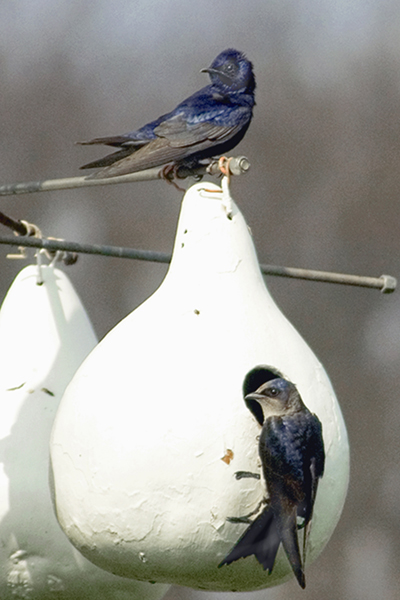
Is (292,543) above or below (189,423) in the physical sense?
below

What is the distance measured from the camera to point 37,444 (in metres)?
1.78

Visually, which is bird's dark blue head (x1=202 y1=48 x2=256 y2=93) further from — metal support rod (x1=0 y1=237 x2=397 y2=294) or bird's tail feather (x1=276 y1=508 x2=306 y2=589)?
bird's tail feather (x1=276 y1=508 x2=306 y2=589)

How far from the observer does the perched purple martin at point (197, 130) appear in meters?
1.68

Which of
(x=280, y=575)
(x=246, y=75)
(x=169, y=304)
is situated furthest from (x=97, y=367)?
(x=246, y=75)

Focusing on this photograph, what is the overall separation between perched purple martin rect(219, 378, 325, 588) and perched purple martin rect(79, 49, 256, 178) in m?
0.42

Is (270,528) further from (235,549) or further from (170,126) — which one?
(170,126)

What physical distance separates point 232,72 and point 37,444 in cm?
67

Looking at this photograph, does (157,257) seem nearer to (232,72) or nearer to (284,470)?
(232,72)

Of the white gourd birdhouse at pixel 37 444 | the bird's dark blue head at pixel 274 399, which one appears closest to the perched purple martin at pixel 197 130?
the white gourd birdhouse at pixel 37 444

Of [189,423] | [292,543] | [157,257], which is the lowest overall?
[292,543]

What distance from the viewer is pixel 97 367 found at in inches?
60.2

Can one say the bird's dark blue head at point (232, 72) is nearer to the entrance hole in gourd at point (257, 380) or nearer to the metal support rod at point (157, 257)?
the metal support rod at point (157, 257)

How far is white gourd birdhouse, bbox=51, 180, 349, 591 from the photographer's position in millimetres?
1422

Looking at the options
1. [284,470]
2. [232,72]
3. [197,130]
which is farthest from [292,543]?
[232,72]
